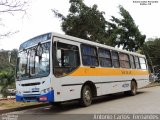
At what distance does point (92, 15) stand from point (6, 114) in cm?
1730

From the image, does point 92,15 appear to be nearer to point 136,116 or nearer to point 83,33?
point 83,33

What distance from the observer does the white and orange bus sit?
11016 millimetres

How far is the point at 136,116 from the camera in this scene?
377 inches

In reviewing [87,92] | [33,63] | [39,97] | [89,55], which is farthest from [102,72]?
[39,97]

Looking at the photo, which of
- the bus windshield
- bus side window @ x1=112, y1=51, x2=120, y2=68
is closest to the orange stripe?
bus side window @ x1=112, y1=51, x2=120, y2=68

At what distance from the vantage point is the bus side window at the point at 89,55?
13078 mm

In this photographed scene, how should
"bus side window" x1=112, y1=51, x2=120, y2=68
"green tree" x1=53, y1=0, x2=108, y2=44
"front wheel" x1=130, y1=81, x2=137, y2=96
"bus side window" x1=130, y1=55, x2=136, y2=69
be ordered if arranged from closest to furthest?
"bus side window" x1=112, y1=51, x2=120, y2=68, "front wheel" x1=130, y1=81, x2=137, y2=96, "bus side window" x1=130, y1=55, x2=136, y2=69, "green tree" x1=53, y1=0, x2=108, y2=44

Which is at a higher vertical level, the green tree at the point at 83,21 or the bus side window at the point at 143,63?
the green tree at the point at 83,21

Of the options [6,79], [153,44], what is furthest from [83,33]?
[153,44]

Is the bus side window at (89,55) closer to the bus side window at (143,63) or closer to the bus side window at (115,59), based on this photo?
the bus side window at (115,59)

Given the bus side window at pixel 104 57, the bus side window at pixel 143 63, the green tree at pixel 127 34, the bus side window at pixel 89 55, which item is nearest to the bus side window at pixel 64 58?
the bus side window at pixel 89 55

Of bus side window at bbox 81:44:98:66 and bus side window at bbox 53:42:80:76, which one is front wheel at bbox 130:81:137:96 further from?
bus side window at bbox 53:42:80:76

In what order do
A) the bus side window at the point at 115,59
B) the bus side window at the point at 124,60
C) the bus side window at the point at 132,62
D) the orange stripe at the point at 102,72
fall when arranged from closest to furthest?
1. the orange stripe at the point at 102,72
2. the bus side window at the point at 115,59
3. the bus side window at the point at 124,60
4. the bus side window at the point at 132,62

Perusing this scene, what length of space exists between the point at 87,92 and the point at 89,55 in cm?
170
